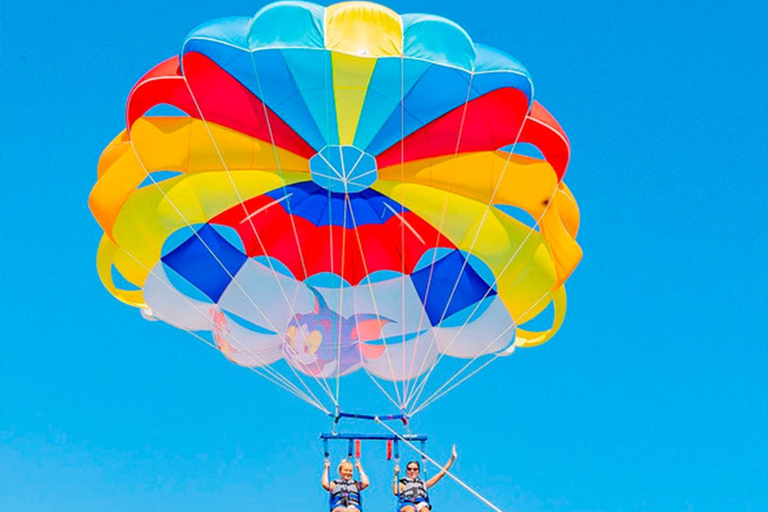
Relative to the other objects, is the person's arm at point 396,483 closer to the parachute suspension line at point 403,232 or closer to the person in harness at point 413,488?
the person in harness at point 413,488

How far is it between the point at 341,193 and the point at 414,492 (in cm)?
359

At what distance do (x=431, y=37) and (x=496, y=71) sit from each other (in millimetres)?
719

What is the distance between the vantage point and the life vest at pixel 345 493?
12391 mm

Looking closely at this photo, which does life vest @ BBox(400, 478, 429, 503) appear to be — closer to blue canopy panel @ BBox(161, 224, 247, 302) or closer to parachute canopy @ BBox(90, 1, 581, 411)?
parachute canopy @ BBox(90, 1, 581, 411)

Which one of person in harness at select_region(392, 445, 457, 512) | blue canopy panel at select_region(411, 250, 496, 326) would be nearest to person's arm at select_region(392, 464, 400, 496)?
person in harness at select_region(392, 445, 457, 512)

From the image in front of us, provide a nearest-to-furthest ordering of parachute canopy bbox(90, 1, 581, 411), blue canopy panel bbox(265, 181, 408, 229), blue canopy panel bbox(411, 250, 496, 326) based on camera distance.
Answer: parachute canopy bbox(90, 1, 581, 411), blue canopy panel bbox(265, 181, 408, 229), blue canopy panel bbox(411, 250, 496, 326)

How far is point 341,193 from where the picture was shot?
14.1 meters

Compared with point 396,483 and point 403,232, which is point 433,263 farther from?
point 396,483

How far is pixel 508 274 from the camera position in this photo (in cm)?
1400

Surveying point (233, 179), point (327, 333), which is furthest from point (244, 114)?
point (327, 333)

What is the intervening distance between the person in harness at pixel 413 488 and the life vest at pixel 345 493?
42 centimetres

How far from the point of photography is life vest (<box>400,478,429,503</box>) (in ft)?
40.9

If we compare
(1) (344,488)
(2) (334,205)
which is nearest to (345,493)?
(1) (344,488)

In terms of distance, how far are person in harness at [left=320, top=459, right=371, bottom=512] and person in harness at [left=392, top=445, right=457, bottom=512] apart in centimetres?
35
